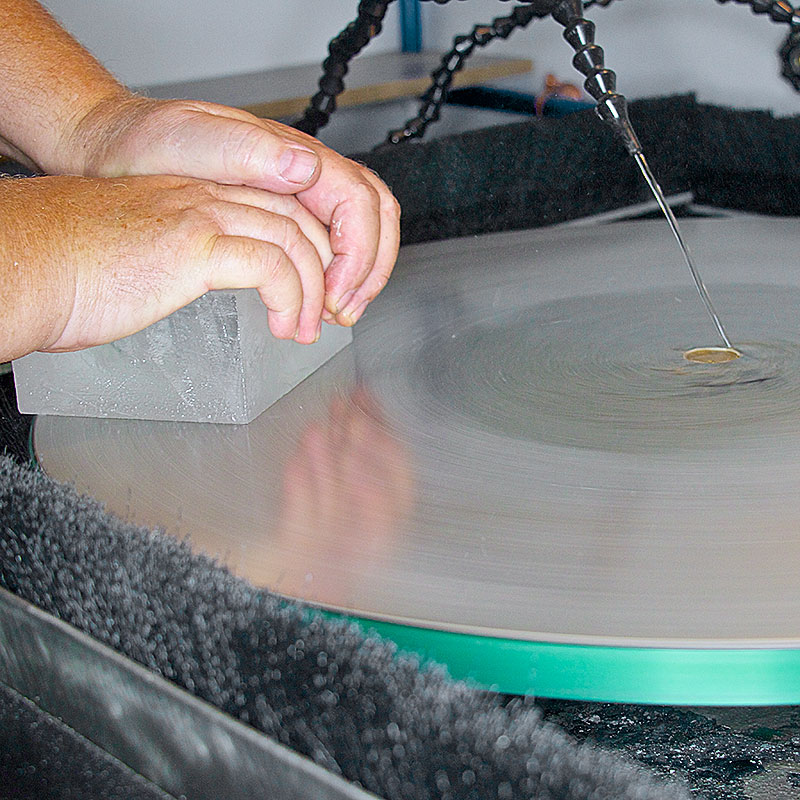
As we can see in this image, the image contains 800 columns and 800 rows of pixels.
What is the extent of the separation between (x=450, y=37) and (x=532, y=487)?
2.09 metres

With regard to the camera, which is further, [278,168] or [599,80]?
[599,80]

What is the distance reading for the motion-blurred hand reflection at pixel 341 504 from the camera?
0.49m

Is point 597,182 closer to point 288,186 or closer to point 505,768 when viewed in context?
point 288,186

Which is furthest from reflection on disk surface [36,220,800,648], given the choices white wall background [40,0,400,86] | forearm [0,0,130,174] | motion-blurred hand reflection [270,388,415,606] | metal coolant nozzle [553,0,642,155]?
white wall background [40,0,400,86]

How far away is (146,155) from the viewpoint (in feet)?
2.36

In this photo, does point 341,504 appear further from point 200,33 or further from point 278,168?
point 200,33

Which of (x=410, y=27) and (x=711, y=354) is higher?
(x=410, y=27)

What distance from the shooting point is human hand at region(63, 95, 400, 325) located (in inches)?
26.9

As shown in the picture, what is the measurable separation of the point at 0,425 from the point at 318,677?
1.29 feet

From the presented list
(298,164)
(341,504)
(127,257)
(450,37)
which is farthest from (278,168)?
(450,37)

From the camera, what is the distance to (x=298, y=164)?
2.23ft

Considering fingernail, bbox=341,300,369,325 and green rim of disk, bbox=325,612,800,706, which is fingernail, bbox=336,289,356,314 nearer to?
fingernail, bbox=341,300,369,325

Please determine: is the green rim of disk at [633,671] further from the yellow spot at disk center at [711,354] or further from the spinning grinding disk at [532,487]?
the yellow spot at disk center at [711,354]

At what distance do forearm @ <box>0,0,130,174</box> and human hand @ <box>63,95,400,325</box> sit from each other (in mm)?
65
